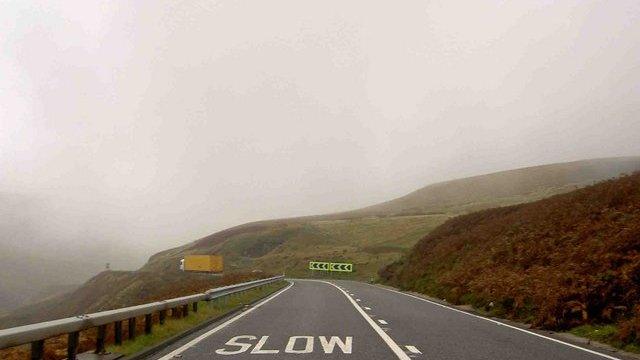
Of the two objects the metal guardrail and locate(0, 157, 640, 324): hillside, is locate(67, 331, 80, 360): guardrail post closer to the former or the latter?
the metal guardrail

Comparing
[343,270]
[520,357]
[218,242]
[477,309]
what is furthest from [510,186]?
[520,357]

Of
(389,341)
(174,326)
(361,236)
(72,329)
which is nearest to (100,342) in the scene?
(72,329)

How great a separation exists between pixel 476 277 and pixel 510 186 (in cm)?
16002

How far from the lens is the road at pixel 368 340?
999 centimetres

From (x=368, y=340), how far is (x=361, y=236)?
4385 inches

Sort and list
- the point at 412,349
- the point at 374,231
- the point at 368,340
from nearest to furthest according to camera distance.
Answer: the point at 412,349
the point at 368,340
the point at 374,231

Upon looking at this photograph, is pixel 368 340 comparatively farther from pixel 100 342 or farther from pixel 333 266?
pixel 333 266

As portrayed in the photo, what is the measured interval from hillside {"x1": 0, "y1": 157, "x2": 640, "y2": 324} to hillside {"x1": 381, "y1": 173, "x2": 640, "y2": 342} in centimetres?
3161

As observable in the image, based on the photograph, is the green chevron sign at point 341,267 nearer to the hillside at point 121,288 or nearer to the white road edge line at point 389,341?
the hillside at point 121,288

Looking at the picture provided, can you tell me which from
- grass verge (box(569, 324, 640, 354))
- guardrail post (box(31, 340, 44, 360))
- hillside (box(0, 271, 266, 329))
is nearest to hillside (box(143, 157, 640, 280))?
hillside (box(0, 271, 266, 329))

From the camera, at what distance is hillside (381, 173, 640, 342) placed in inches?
609

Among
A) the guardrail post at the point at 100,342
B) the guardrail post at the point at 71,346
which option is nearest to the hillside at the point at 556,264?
the guardrail post at the point at 100,342

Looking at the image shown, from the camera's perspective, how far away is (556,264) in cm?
2309

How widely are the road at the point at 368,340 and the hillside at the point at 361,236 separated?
42198mm
